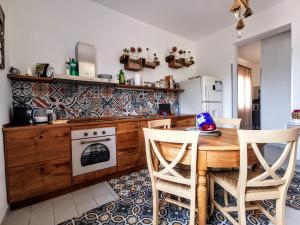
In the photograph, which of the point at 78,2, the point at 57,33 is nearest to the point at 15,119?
the point at 57,33

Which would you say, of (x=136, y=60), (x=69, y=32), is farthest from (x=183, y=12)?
(x=69, y=32)

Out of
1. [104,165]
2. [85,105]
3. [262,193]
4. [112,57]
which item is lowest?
[104,165]

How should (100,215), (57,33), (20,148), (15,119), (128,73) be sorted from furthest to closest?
(128,73), (57,33), (15,119), (20,148), (100,215)

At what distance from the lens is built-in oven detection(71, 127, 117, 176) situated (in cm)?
198

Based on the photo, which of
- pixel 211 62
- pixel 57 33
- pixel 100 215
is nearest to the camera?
pixel 100 215

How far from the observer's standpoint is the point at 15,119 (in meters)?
1.84

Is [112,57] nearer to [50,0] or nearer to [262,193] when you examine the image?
[50,0]

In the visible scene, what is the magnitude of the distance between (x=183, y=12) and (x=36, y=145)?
3182 millimetres

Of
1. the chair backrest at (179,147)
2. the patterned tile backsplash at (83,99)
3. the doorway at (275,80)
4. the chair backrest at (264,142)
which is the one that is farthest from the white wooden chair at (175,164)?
the doorway at (275,80)

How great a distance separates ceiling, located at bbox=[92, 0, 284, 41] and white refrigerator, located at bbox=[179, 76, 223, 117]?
117 cm

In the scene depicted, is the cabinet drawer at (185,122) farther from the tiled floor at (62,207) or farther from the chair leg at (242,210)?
the chair leg at (242,210)

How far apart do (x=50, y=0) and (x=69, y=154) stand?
221 cm

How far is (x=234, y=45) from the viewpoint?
359 cm

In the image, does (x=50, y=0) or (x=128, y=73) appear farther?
(x=128, y=73)
